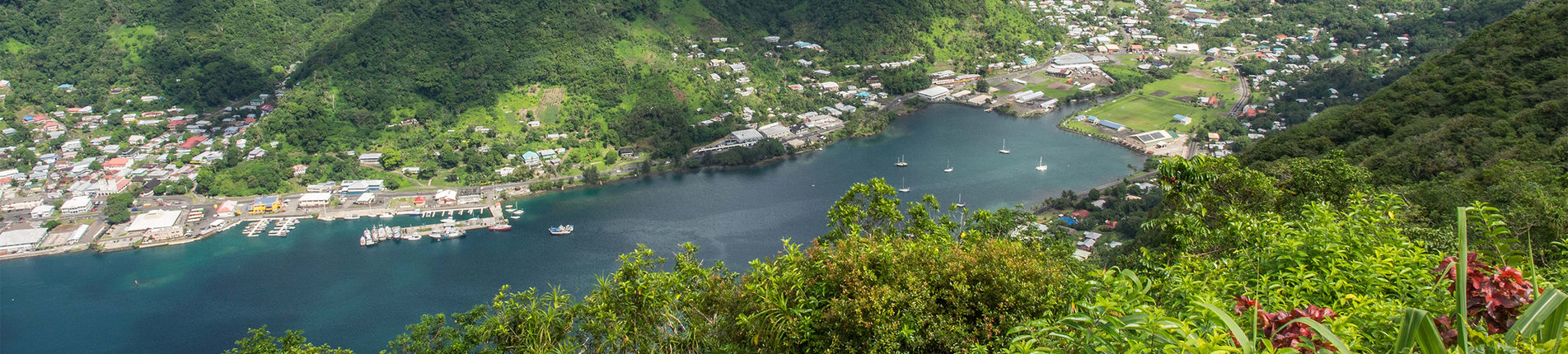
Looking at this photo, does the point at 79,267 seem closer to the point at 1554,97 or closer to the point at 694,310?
the point at 694,310

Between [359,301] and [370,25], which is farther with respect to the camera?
[370,25]

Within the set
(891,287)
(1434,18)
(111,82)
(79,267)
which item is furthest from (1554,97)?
(111,82)

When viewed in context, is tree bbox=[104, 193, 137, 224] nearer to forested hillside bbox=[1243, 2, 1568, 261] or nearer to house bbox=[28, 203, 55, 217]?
house bbox=[28, 203, 55, 217]

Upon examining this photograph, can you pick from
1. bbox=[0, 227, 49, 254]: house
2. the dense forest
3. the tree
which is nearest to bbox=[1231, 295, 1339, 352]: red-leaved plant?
the dense forest

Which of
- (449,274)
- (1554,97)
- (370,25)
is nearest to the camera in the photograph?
(1554,97)

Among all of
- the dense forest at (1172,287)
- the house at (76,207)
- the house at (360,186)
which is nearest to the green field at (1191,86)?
the dense forest at (1172,287)

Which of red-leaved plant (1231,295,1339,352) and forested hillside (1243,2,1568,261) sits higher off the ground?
red-leaved plant (1231,295,1339,352)

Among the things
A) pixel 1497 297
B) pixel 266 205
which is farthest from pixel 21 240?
pixel 1497 297
